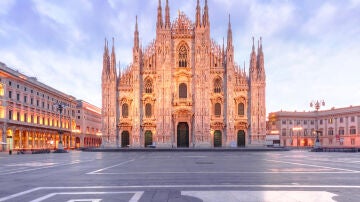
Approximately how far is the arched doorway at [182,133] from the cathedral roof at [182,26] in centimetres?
1709

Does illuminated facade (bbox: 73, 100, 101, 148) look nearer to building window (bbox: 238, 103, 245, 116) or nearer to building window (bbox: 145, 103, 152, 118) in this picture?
building window (bbox: 145, 103, 152, 118)

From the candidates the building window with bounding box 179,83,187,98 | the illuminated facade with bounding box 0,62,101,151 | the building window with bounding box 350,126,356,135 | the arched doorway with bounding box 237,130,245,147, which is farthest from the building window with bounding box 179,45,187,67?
the building window with bounding box 350,126,356,135

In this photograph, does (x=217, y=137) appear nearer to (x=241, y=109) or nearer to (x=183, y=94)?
(x=241, y=109)

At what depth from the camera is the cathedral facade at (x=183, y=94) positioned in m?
62.5

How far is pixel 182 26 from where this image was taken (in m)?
65.1

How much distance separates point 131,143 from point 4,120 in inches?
853

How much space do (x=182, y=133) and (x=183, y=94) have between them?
24.4 ft

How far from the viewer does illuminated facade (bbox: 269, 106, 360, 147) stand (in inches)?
3475

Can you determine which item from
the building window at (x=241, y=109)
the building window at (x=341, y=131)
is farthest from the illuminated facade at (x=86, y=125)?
the building window at (x=341, y=131)

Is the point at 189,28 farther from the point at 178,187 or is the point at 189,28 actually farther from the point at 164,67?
the point at 178,187

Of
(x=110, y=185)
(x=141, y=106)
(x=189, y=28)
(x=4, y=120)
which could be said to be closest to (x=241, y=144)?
(x=141, y=106)

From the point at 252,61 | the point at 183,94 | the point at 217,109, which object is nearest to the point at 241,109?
the point at 217,109

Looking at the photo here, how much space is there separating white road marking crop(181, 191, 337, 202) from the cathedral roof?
184ft

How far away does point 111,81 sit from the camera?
63.5 m
